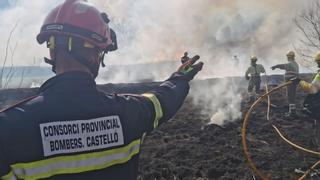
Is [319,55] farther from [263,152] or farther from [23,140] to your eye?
[23,140]

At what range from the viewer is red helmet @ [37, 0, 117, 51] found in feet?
6.30

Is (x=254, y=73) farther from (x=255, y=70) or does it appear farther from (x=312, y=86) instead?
(x=312, y=86)

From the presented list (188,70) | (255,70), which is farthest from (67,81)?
(255,70)

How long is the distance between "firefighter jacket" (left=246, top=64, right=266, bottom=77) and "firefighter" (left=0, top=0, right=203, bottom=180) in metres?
13.1

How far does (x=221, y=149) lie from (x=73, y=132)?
7.96m

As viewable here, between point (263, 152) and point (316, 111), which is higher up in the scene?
point (316, 111)

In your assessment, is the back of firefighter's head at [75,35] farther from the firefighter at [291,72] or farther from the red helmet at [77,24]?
the firefighter at [291,72]

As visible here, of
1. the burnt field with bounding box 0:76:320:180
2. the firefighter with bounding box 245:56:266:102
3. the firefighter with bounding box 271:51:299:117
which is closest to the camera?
the burnt field with bounding box 0:76:320:180

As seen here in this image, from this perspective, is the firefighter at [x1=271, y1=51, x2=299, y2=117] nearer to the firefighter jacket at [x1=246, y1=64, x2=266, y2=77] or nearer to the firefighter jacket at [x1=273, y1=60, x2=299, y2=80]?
the firefighter jacket at [x1=273, y1=60, x2=299, y2=80]

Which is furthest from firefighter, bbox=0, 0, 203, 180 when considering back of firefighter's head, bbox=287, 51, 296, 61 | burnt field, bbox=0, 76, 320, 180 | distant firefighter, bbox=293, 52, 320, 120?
back of firefighter's head, bbox=287, 51, 296, 61

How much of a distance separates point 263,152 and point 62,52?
7872 mm

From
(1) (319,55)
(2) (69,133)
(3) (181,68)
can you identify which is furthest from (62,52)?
(1) (319,55)

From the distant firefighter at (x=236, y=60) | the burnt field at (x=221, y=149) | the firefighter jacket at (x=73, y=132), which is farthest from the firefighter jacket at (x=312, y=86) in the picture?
the distant firefighter at (x=236, y=60)

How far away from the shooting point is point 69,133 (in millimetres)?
1769
